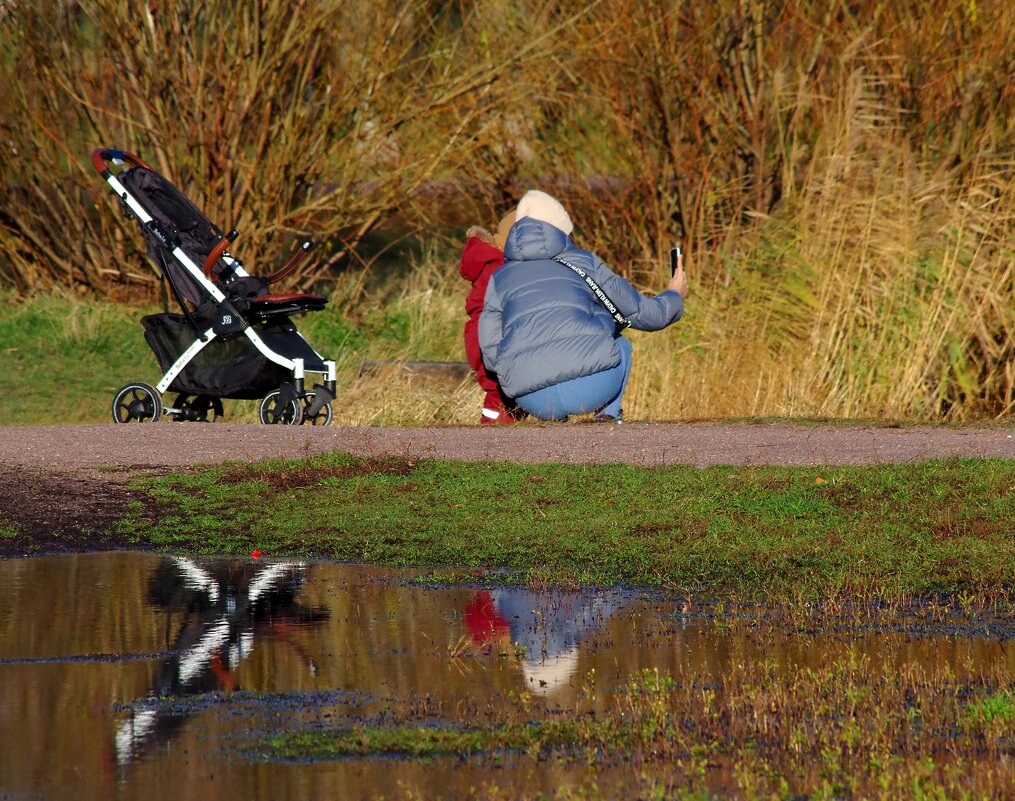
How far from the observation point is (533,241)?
36.8 feet

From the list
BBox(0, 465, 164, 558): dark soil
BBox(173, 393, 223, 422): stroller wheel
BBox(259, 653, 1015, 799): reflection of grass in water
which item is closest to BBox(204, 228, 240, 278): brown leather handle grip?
BBox(173, 393, 223, 422): stroller wheel

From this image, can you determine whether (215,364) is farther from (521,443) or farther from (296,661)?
(296,661)

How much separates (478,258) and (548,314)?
1303 mm

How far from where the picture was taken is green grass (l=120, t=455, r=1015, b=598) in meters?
7.04

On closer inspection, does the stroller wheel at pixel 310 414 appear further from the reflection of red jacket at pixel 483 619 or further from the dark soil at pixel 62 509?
the reflection of red jacket at pixel 483 619

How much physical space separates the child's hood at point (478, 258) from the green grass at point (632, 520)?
2.69 metres

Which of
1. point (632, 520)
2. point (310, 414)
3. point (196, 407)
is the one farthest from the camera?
point (196, 407)

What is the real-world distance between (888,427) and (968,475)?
9.51 feet

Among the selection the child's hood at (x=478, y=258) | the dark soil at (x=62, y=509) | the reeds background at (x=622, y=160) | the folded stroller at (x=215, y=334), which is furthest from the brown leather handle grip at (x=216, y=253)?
the dark soil at (x=62, y=509)

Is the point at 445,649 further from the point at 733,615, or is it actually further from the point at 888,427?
the point at 888,427

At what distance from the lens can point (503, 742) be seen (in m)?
4.51

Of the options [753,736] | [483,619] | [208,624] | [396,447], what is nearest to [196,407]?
[396,447]

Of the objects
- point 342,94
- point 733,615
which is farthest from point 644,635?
point 342,94

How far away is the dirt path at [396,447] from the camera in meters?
9.10
